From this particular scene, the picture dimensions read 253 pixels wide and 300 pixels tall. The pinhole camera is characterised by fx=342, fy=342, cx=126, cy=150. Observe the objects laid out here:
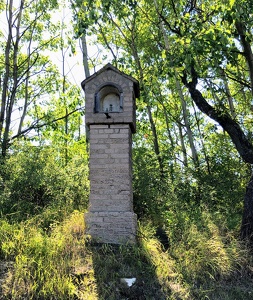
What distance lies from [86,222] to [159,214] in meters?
1.64

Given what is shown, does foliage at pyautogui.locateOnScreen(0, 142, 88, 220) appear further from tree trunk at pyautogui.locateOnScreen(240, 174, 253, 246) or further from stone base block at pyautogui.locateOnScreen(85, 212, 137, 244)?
tree trunk at pyautogui.locateOnScreen(240, 174, 253, 246)

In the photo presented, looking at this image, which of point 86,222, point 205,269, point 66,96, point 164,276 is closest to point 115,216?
point 86,222

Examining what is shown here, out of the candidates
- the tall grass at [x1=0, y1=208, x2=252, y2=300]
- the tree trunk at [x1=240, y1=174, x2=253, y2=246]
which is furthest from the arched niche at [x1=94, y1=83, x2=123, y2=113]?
the tree trunk at [x1=240, y1=174, x2=253, y2=246]

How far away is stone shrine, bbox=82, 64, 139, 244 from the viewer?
4703 mm

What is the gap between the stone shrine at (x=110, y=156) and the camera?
4.70 metres

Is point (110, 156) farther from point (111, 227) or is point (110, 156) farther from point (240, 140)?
point (240, 140)

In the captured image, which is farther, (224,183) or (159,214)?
(224,183)

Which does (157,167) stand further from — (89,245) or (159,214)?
(89,245)

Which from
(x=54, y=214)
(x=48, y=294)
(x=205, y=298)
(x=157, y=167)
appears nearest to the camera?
(x=48, y=294)

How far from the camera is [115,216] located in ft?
15.5

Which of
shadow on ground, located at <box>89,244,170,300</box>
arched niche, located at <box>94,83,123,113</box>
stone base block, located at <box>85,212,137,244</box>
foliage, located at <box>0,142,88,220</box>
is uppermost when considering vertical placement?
arched niche, located at <box>94,83,123,113</box>

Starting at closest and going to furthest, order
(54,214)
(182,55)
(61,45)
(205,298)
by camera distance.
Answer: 1. (205,298)
2. (182,55)
3. (54,214)
4. (61,45)

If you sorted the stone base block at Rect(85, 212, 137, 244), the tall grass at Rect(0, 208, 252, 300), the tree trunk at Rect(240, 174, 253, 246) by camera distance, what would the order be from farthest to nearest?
the tree trunk at Rect(240, 174, 253, 246), the stone base block at Rect(85, 212, 137, 244), the tall grass at Rect(0, 208, 252, 300)

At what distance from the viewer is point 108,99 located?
529 centimetres
